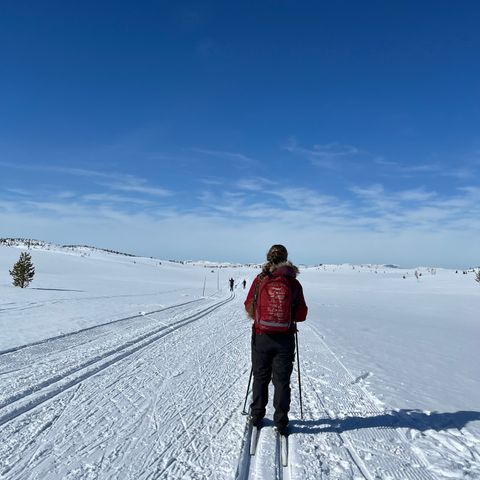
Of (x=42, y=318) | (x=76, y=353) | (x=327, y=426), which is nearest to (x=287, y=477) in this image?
(x=327, y=426)

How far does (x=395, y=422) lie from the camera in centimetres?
499

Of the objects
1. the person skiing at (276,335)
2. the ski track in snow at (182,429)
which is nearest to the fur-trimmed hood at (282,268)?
the person skiing at (276,335)

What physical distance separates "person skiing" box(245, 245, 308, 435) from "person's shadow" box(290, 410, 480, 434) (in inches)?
19.4

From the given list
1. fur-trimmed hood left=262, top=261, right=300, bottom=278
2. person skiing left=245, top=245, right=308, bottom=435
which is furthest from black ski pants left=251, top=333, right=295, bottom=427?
fur-trimmed hood left=262, top=261, right=300, bottom=278

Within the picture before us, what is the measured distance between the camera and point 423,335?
14.0 m

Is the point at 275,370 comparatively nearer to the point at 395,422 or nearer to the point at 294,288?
the point at 294,288

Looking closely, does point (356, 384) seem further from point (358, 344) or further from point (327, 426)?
point (358, 344)

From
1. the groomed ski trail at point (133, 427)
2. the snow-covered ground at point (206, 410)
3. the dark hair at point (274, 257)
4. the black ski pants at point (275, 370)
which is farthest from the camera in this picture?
the dark hair at point (274, 257)

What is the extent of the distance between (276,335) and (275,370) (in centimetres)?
41

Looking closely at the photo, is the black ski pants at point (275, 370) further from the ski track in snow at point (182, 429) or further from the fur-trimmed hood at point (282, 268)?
the fur-trimmed hood at point (282, 268)

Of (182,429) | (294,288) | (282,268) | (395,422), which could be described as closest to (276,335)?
(294,288)

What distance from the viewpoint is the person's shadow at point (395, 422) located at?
4680 millimetres

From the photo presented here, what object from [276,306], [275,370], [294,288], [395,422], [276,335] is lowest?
[395,422]

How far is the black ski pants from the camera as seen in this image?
4.39 meters
